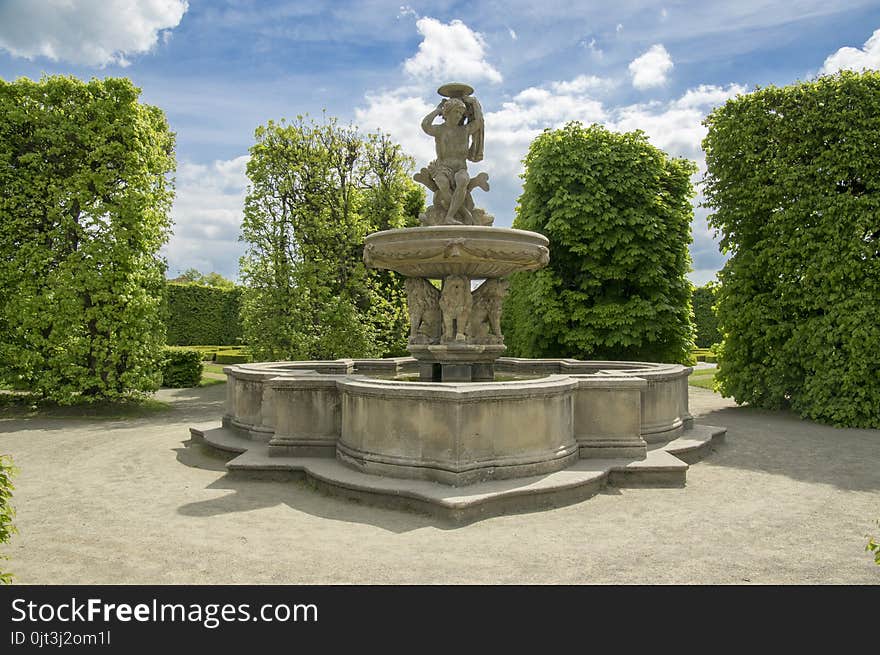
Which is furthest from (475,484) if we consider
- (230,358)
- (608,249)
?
(230,358)

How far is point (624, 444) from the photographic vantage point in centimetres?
830

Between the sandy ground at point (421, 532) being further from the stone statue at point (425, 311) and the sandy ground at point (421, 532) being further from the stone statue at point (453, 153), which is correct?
the stone statue at point (453, 153)

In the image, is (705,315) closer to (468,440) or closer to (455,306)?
(455,306)

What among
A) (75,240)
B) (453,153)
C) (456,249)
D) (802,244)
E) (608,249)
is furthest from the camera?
Answer: (608,249)

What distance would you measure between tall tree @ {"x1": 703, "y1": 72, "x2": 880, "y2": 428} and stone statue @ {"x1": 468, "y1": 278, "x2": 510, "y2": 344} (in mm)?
8011

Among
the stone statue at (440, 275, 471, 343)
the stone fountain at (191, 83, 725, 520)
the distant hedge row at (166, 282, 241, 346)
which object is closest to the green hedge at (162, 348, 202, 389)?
the stone fountain at (191, 83, 725, 520)

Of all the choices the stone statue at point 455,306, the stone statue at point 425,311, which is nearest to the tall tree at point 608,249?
the stone statue at point 425,311

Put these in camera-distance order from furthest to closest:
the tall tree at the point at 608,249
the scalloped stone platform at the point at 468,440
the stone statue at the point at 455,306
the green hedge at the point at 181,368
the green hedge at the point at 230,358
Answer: the green hedge at the point at 230,358 < the green hedge at the point at 181,368 < the tall tree at the point at 608,249 < the stone statue at the point at 455,306 < the scalloped stone platform at the point at 468,440

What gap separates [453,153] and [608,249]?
9468 mm

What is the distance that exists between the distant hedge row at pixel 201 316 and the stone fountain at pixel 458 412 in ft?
79.3

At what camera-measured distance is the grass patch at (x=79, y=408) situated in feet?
48.7

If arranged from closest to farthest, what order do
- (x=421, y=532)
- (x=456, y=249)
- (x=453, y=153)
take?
(x=421, y=532) < (x=456, y=249) < (x=453, y=153)

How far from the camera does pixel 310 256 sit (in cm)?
1875
